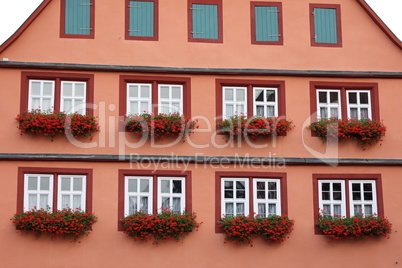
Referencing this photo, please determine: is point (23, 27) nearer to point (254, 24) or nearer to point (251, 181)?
point (254, 24)

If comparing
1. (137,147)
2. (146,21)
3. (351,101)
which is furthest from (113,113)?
(351,101)

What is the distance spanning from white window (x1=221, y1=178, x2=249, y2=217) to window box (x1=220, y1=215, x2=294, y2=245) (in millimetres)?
413

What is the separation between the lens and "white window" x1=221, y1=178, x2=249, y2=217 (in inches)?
909

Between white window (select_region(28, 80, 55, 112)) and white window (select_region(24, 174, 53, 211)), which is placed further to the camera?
white window (select_region(28, 80, 55, 112))

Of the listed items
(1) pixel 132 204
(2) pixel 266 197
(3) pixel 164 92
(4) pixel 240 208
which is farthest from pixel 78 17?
(2) pixel 266 197

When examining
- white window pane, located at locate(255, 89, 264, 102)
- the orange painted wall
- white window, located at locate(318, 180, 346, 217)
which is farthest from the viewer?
white window pane, located at locate(255, 89, 264, 102)

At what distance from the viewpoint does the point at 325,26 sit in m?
24.4

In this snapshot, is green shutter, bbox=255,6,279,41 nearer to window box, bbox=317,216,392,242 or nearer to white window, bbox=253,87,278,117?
white window, bbox=253,87,278,117

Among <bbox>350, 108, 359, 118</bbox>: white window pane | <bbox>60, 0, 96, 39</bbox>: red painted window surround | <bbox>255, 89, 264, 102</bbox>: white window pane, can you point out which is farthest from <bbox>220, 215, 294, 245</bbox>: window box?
<bbox>60, 0, 96, 39</bbox>: red painted window surround

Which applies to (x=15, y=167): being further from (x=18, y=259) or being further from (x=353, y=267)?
(x=353, y=267)

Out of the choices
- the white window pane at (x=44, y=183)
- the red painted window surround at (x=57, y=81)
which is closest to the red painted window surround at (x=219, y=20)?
the red painted window surround at (x=57, y=81)

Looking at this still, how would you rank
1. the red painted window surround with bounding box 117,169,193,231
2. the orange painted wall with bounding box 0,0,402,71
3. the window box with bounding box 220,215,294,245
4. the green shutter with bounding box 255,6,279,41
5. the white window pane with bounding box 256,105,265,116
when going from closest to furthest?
the window box with bounding box 220,215,294,245 → the red painted window surround with bounding box 117,169,193,231 → the orange painted wall with bounding box 0,0,402,71 → the white window pane with bounding box 256,105,265,116 → the green shutter with bounding box 255,6,279,41

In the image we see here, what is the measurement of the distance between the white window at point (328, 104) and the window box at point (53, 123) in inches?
225

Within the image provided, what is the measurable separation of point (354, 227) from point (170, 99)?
17.7ft
